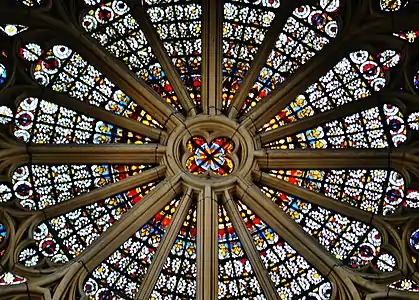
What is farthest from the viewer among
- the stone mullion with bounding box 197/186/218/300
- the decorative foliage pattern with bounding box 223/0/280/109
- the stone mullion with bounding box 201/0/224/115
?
the decorative foliage pattern with bounding box 223/0/280/109

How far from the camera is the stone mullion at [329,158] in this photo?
16078 millimetres

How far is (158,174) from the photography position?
16.0m

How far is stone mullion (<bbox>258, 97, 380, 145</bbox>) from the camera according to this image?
16.4 meters

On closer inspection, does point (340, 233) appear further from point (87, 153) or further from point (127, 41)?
point (127, 41)

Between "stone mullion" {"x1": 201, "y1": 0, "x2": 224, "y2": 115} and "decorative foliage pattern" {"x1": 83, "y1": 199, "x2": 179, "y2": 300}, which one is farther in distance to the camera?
"stone mullion" {"x1": 201, "y1": 0, "x2": 224, "y2": 115}

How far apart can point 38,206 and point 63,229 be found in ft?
1.50

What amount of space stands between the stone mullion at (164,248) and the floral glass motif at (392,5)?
3.73 m

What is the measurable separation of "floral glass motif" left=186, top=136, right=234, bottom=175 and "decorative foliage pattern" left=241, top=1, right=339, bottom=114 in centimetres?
60

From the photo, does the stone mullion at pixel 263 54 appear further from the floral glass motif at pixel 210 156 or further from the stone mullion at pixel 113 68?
the stone mullion at pixel 113 68

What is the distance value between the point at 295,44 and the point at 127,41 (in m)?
2.32

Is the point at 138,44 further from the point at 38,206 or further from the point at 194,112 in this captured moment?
the point at 38,206

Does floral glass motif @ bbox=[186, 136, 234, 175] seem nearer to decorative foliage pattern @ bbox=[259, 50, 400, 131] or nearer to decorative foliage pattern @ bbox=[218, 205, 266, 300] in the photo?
decorative foliage pattern @ bbox=[259, 50, 400, 131]

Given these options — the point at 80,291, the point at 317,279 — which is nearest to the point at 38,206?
the point at 80,291

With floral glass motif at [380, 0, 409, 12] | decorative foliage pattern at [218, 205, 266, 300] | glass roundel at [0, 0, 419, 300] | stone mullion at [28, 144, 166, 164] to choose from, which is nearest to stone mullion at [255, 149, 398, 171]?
glass roundel at [0, 0, 419, 300]
